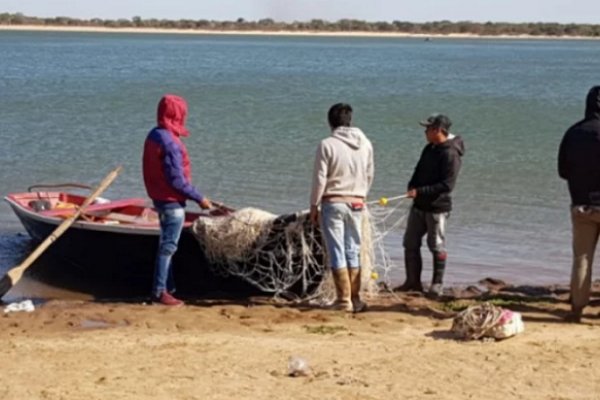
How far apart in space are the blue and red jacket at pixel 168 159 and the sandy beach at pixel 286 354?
3.09 feet

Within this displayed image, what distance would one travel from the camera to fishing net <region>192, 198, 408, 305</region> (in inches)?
383

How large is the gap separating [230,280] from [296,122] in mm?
20420

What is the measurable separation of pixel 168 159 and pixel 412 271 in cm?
251

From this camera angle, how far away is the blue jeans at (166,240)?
9438mm

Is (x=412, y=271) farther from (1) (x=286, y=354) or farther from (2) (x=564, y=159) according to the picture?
(1) (x=286, y=354)

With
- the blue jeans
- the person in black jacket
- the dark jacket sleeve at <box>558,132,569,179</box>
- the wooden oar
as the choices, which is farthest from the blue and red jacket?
the dark jacket sleeve at <box>558,132,569,179</box>

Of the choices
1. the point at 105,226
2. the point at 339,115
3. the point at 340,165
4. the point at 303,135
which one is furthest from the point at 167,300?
the point at 303,135

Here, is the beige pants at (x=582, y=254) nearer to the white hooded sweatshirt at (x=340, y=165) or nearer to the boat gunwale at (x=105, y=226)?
the white hooded sweatshirt at (x=340, y=165)

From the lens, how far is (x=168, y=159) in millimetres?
9211

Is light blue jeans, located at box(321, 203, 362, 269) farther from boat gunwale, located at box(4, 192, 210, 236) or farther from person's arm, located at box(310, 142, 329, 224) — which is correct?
boat gunwale, located at box(4, 192, 210, 236)

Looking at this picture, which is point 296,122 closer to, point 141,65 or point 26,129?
point 26,129

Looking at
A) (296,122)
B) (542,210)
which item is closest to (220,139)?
(296,122)

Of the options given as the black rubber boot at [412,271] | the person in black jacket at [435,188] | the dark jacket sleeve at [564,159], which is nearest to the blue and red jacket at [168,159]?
the person in black jacket at [435,188]

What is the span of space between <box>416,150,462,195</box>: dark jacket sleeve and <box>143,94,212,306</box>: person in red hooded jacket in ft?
5.95
